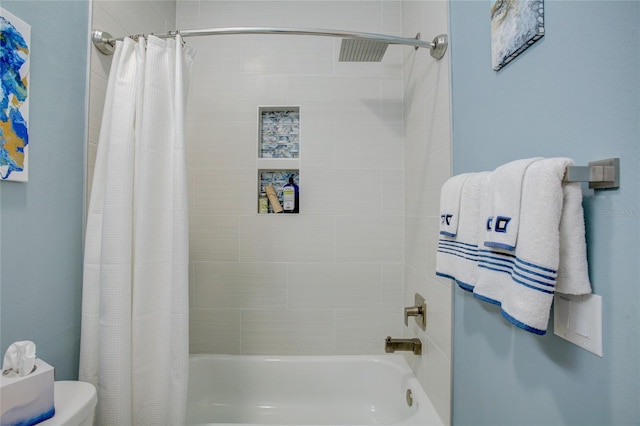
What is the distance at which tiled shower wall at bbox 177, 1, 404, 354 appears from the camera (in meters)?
1.77

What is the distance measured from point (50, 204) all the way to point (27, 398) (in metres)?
0.61

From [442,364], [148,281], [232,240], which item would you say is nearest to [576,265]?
[442,364]

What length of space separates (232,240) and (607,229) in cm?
163

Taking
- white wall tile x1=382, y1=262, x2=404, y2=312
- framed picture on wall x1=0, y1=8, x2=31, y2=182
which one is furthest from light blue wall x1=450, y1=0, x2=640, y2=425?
framed picture on wall x1=0, y1=8, x2=31, y2=182

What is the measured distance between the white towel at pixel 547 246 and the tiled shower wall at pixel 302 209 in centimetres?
122

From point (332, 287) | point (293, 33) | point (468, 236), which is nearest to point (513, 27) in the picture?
point (468, 236)

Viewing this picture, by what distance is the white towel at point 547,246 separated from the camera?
1.71 ft

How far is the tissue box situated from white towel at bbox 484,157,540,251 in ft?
3.63

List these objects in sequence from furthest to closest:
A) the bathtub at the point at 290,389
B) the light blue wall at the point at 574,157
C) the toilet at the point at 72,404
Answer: the bathtub at the point at 290,389 < the toilet at the point at 72,404 < the light blue wall at the point at 574,157

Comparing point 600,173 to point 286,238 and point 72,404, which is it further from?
point 286,238

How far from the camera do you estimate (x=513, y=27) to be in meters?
0.75

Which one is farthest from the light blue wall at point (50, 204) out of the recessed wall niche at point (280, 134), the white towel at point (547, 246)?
the white towel at point (547, 246)

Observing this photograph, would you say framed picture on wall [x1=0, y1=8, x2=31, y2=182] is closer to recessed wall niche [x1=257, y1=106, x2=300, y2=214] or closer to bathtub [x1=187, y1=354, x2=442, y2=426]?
recessed wall niche [x1=257, y1=106, x2=300, y2=214]

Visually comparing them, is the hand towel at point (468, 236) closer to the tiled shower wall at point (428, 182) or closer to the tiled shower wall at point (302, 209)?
the tiled shower wall at point (428, 182)
